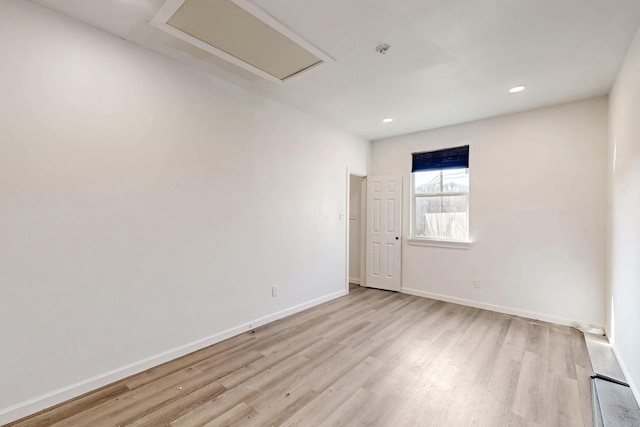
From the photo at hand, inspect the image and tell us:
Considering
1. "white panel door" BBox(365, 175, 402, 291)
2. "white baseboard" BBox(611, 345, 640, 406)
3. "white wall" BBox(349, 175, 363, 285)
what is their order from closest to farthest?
"white baseboard" BBox(611, 345, 640, 406) < "white panel door" BBox(365, 175, 402, 291) < "white wall" BBox(349, 175, 363, 285)

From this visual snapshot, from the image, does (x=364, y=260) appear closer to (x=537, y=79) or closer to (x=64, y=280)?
(x=537, y=79)

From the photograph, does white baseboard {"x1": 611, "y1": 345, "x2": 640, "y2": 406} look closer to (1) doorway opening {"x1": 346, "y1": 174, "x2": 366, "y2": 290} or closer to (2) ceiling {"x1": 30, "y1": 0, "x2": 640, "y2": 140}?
(2) ceiling {"x1": 30, "y1": 0, "x2": 640, "y2": 140}

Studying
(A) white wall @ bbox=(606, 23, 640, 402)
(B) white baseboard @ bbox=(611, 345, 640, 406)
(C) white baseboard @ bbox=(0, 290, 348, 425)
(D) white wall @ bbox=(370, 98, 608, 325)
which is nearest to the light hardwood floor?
(C) white baseboard @ bbox=(0, 290, 348, 425)

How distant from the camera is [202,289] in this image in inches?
106

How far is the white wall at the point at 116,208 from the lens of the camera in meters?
1.80

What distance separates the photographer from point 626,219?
227 centimetres

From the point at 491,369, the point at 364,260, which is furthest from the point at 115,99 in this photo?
the point at 364,260

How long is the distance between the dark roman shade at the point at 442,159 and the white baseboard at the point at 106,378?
3.26m

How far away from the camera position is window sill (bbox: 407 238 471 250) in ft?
13.4

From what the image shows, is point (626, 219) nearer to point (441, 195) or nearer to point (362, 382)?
point (441, 195)

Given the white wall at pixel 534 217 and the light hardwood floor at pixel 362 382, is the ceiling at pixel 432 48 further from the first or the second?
the light hardwood floor at pixel 362 382

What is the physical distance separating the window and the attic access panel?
8.77 feet

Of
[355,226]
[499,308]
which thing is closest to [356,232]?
[355,226]

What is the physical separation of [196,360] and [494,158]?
4.23 metres
